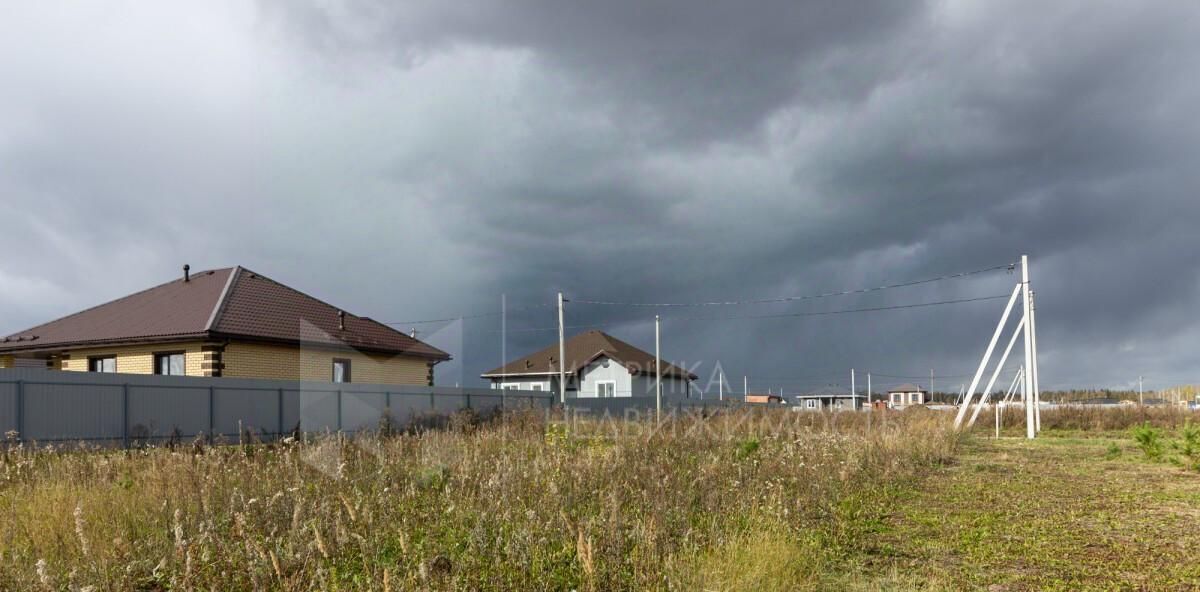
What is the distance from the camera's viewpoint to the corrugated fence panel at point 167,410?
692 inches

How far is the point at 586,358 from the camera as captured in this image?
4784 centimetres

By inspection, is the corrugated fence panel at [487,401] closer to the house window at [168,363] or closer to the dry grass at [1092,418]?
the house window at [168,363]

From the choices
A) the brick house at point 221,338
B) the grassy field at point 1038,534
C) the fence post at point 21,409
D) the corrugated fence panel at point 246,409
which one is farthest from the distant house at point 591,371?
the grassy field at point 1038,534

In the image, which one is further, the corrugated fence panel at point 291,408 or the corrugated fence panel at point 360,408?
the corrugated fence panel at point 360,408

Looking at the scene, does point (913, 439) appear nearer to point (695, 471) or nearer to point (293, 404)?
point (695, 471)

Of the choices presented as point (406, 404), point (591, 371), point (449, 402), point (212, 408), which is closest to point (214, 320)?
point (212, 408)

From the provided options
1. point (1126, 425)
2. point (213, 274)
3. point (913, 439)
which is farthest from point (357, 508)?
point (1126, 425)

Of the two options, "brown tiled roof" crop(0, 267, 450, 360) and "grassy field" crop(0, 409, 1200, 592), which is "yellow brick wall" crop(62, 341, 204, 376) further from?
"grassy field" crop(0, 409, 1200, 592)

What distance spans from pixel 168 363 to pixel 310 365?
4.06m

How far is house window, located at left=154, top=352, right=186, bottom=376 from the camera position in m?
22.4

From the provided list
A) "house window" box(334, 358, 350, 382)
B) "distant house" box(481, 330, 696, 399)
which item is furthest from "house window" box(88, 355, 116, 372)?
"distant house" box(481, 330, 696, 399)

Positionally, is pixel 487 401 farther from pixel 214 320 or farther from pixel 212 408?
pixel 212 408

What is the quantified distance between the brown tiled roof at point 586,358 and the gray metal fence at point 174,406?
22.4 meters

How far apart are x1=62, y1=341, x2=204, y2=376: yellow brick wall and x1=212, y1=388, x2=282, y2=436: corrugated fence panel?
263 centimetres
